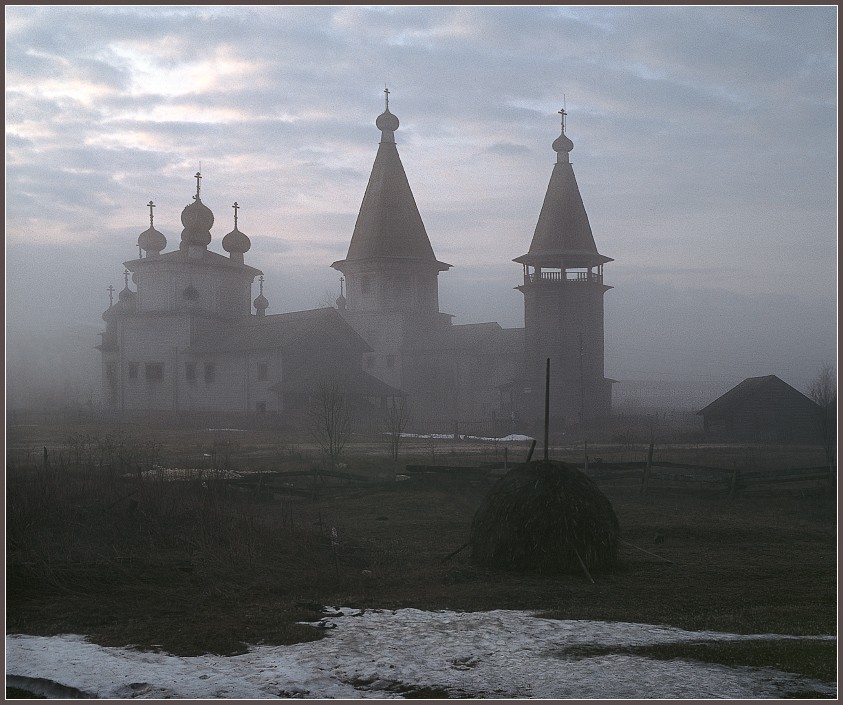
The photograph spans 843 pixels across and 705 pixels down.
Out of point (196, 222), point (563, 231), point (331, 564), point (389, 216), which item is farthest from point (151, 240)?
point (331, 564)

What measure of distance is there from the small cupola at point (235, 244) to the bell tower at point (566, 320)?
62.1 ft

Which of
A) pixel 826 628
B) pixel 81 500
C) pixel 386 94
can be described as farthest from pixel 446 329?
pixel 826 628

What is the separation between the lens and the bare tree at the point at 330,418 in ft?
81.9

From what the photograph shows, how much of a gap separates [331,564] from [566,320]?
34.6 meters

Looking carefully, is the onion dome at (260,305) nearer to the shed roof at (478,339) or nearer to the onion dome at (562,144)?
the shed roof at (478,339)

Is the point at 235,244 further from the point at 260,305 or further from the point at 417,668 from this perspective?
the point at 417,668

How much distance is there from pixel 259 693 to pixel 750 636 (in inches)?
179

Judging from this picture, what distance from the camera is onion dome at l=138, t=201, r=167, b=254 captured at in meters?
53.3

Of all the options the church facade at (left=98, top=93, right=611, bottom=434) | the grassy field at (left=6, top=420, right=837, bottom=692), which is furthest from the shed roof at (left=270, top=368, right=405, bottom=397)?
the grassy field at (left=6, top=420, right=837, bottom=692)

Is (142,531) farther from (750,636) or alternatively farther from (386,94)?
(386,94)

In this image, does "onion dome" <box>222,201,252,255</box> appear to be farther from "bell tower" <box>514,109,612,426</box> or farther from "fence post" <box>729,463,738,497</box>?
"fence post" <box>729,463,738,497</box>

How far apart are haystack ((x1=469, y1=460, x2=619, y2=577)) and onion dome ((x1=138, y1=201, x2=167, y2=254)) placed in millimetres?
45906

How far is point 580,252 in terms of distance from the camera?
4519cm

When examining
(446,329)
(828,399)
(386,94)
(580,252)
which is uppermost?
(386,94)
